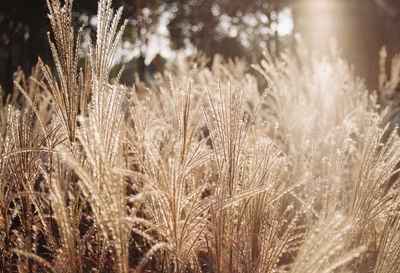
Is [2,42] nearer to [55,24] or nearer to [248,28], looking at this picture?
[55,24]

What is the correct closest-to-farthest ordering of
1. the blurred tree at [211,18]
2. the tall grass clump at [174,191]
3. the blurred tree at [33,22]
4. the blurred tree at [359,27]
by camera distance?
1. the tall grass clump at [174,191]
2. the blurred tree at [33,22]
3. the blurred tree at [359,27]
4. the blurred tree at [211,18]

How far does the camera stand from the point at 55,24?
0.99 m

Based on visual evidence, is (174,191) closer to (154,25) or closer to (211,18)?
(154,25)

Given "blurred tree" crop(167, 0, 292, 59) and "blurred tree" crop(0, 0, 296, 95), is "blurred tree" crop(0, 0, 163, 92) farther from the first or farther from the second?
"blurred tree" crop(167, 0, 292, 59)

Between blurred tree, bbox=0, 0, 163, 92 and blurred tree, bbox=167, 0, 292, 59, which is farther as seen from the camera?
blurred tree, bbox=167, 0, 292, 59

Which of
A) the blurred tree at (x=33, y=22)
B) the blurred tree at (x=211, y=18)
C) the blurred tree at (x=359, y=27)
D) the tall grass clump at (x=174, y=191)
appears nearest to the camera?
the tall grass clump at (x=174, y=191)

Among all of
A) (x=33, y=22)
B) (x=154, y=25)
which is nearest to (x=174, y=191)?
(x=33, y=22)

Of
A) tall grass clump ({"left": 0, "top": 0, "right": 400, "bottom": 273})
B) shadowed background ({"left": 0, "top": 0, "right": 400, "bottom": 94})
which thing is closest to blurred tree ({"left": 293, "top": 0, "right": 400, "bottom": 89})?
shadowed background ({"left": 0, "top": 0, "right": 400, "bottom": 94})

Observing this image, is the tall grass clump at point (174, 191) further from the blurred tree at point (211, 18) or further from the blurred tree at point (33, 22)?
the blurred tree at point (211, 18)

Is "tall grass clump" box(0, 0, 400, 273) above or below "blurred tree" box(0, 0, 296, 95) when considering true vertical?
below

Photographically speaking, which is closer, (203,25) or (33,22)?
(33,22)

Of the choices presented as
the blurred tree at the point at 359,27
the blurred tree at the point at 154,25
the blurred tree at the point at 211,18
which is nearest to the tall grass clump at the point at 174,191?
the blurred tree at the point at 154,25

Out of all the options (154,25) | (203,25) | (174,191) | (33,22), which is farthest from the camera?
(203,25)

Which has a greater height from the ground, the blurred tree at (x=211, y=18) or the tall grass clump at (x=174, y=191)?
the blurred tree at (x=211, y=18)
